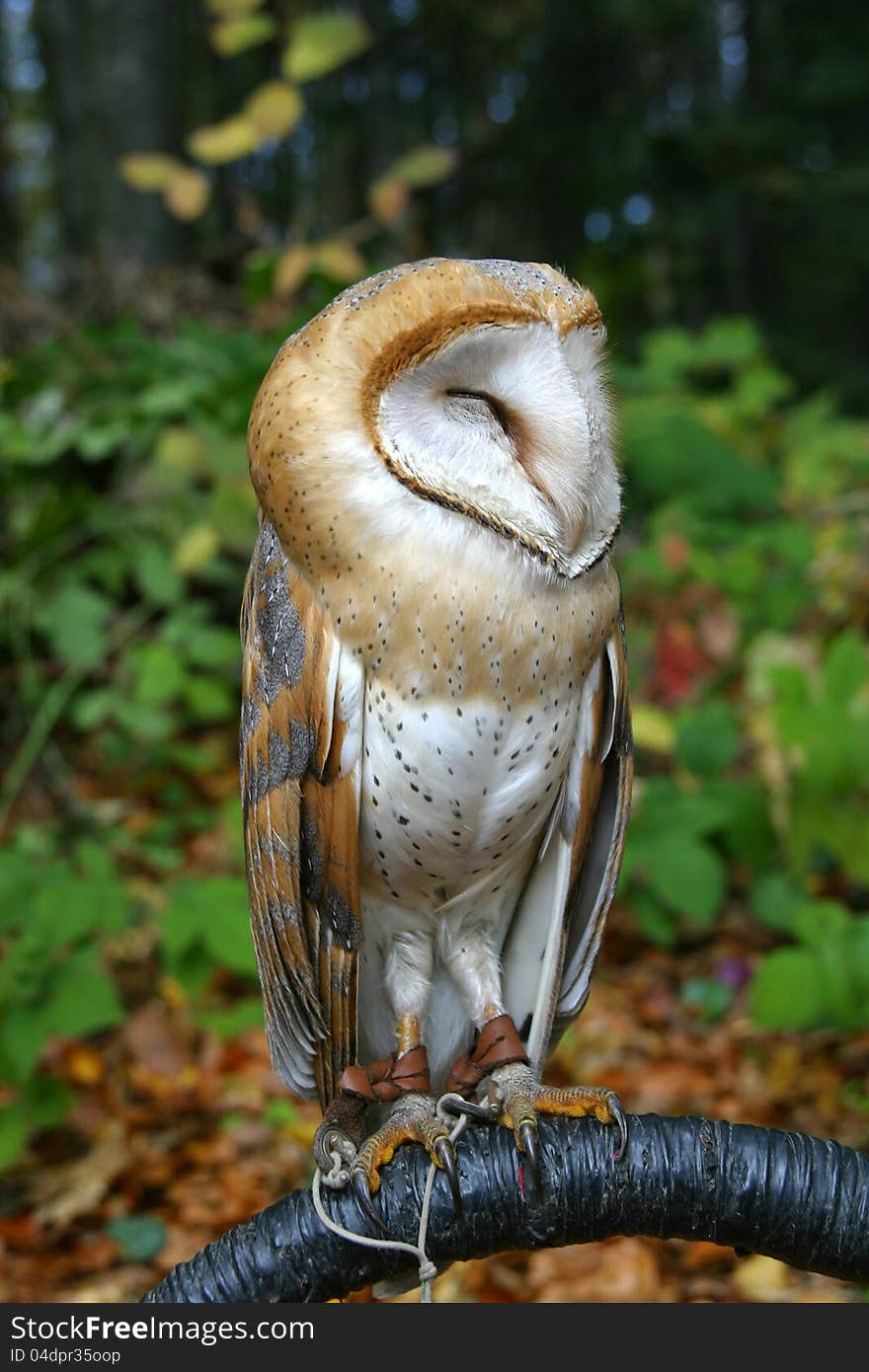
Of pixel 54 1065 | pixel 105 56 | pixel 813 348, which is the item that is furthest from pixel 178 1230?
pixel 813 348

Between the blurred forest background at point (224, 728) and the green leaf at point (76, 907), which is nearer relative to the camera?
the green leaf at point (76, 907)

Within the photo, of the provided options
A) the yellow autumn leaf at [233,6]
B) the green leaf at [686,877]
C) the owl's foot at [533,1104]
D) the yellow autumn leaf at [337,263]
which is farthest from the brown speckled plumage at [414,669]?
the yellow autumn leaf at [233,6]

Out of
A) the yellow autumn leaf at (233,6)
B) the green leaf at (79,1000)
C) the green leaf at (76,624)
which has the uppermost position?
the yellow autumn leaf at (233,6)

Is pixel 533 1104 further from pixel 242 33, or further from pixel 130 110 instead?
pixel 130 110

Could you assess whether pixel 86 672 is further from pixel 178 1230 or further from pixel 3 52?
pixel 3 52

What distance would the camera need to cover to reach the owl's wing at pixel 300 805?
1.33 meters

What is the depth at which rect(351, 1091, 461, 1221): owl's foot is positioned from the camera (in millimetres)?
1273

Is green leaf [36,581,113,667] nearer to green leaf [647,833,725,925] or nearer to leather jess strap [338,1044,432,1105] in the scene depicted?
green leaf [647,833,725,925]

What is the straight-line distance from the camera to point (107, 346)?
13.4 ft

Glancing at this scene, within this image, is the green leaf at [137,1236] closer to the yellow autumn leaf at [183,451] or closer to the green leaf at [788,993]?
the green leaf at [788,993]

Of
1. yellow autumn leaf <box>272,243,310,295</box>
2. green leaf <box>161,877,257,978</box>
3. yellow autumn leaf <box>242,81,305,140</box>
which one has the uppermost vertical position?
yellow autumn leaf <box>242,81,305,140</box>

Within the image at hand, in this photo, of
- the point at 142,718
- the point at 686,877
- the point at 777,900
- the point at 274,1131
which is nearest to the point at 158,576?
the point at 142,718

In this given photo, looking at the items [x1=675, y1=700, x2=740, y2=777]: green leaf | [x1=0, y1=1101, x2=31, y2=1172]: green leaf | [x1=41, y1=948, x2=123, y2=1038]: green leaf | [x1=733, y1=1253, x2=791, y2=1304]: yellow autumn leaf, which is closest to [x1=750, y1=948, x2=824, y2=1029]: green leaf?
[x1=733, y1=1253, x2=791, y2=1304]: yellow autumn leaf

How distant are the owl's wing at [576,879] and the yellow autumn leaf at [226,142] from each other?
2.19m
